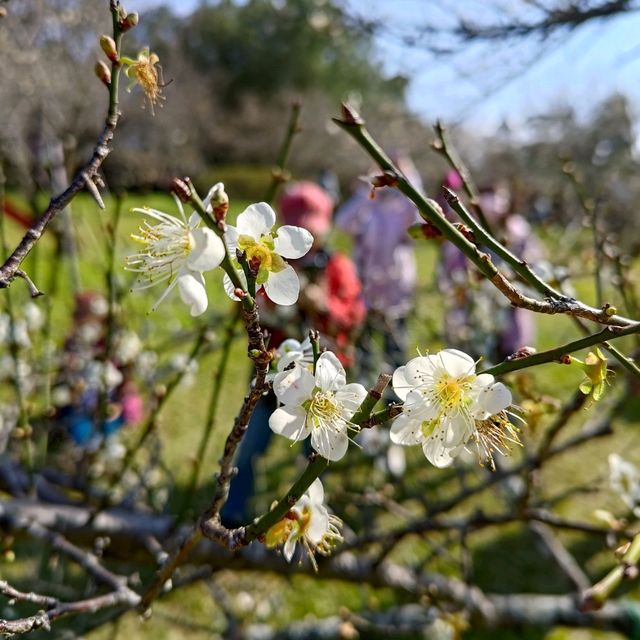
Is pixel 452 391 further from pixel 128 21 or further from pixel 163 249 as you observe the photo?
pixel 128 21

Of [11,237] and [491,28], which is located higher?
[491,28]

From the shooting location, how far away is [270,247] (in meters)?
0.68

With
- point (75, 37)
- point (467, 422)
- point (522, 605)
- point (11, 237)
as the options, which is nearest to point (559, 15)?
point (522, 605)

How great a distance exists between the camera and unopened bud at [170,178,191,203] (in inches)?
21.5

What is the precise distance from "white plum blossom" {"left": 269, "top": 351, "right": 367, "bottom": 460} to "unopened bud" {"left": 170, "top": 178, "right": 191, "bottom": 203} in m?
0.21

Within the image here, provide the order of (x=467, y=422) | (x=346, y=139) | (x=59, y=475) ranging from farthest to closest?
1. (x=346, y=139)
2. (x=59, y=475)
3. (x=467, y=422)

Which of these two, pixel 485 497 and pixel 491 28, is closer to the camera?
pixel 491 28

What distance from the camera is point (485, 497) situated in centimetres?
400

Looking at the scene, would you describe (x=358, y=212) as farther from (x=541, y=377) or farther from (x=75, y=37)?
(x=75, y=37)

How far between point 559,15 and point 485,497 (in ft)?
8.50

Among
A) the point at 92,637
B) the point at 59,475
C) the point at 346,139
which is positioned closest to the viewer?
the point at 59,475

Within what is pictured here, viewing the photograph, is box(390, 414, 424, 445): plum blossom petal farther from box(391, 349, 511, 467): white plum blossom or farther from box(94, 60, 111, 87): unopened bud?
box(94, 60, 111, 87): unopened bud

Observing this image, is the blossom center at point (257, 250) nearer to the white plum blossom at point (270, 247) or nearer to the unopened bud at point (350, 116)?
the white plum blossom at point (270, 247)

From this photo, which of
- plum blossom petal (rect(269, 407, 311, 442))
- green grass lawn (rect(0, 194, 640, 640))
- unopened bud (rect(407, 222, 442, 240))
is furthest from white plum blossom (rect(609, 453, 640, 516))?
plum blossom petal (rect(269, 407, 311, 442))
